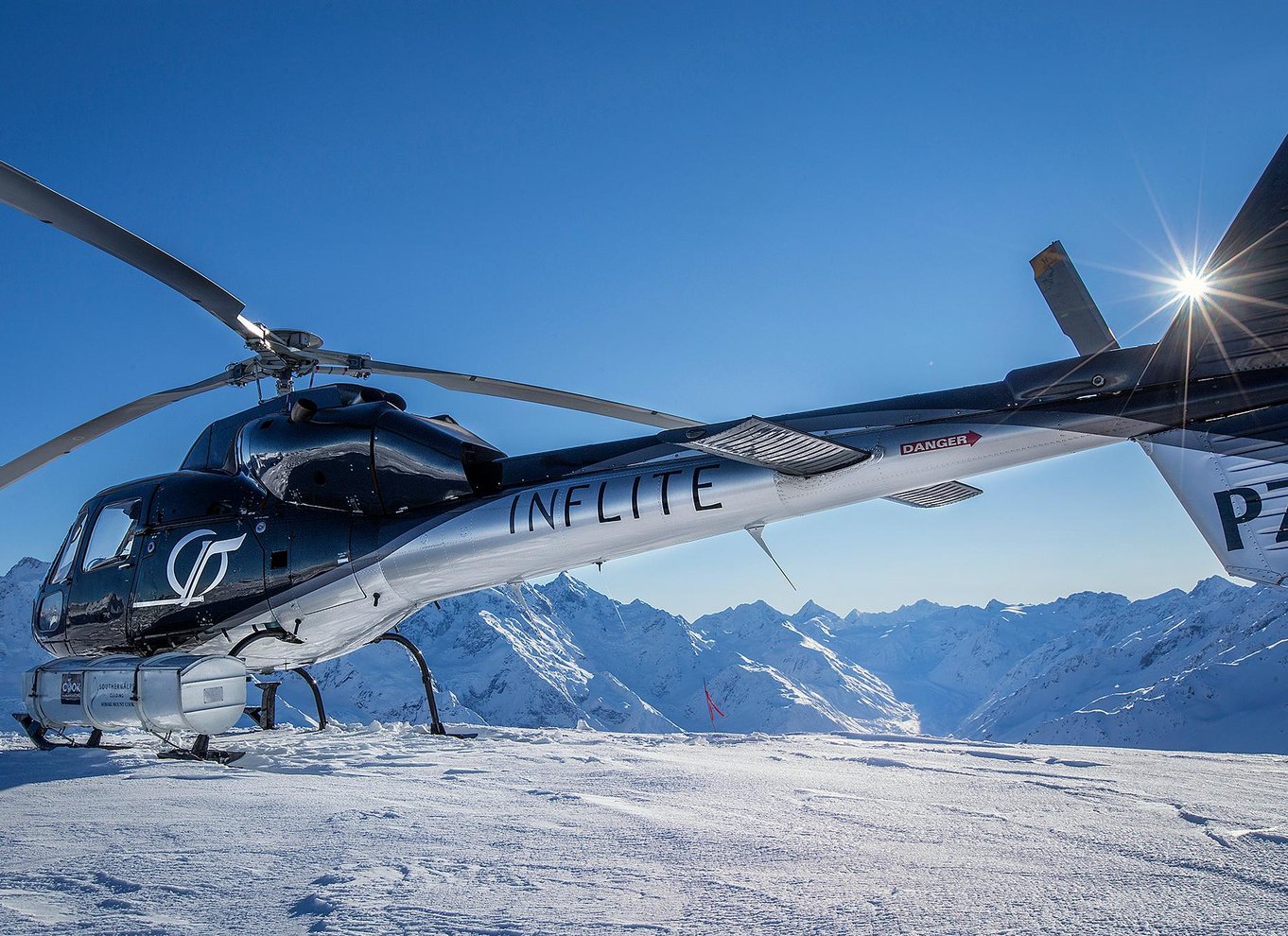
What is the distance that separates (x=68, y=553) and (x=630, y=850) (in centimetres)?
889

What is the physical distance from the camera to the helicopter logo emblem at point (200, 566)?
8305 mm

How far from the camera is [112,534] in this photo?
8.87 m

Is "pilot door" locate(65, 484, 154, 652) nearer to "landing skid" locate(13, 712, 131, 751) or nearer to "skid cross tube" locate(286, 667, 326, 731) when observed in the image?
"landing skid" locate(13, 712, 131, 751)

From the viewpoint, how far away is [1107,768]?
7.33 m

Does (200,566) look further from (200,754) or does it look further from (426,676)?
(426,676)

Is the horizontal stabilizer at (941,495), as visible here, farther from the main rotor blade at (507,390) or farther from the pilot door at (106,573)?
the pilot door at (106,573)

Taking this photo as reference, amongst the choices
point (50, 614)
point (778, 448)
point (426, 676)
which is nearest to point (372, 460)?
point (426, 676)

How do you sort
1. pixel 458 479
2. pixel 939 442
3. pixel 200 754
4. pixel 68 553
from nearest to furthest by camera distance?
pixel 939 442, pixel 200 754, pixel 458 479, pixel 68 553

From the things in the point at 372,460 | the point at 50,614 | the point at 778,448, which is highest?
the point at 372,460

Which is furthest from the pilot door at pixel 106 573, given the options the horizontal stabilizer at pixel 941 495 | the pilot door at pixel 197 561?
the horizontal stabilizer at pixel 941 495

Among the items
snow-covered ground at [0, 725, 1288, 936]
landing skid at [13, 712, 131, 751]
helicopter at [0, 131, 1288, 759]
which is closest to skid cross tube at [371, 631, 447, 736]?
helicopter at [0, 131, 1288, 759]

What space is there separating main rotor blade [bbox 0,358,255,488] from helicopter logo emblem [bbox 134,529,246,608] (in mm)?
1445

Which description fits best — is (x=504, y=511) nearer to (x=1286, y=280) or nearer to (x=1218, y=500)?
(x=1218, y=500)

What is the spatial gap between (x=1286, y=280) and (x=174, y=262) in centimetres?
850
